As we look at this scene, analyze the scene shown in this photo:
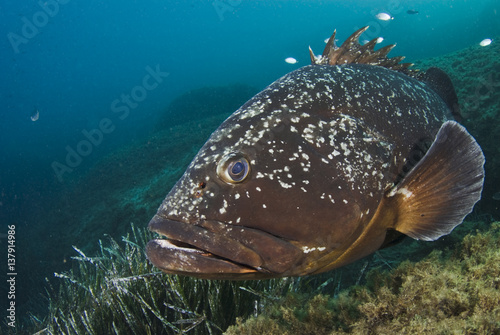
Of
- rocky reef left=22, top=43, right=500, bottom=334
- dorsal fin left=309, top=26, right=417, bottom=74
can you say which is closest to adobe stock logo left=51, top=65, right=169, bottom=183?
rocky reef left=22, top=43, right=500, bottom=334

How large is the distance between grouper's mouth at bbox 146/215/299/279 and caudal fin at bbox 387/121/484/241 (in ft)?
4.08

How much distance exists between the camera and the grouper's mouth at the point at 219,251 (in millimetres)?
1896

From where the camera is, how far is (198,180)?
225 centimetres

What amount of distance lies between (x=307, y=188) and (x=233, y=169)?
593mm

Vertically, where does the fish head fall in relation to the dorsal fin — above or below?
below

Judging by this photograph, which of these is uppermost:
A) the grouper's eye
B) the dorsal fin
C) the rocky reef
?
the dorsal fin

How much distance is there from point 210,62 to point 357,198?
160 meters

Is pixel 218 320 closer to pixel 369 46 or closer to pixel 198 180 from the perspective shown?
pixel 198 180

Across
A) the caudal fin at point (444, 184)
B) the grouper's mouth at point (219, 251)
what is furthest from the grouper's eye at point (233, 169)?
the caudal fin at point (444, 184)

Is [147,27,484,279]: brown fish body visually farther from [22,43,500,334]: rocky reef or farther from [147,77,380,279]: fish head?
[22,43,500,334]: rocky reef

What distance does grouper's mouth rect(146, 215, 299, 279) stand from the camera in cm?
190

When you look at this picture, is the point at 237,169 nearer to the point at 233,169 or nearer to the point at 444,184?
the point at 233,169

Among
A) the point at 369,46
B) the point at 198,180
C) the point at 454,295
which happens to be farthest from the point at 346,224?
the point at 369,46

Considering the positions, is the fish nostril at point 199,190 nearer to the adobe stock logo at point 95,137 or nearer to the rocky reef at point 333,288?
the rocky reef at point 333,288
